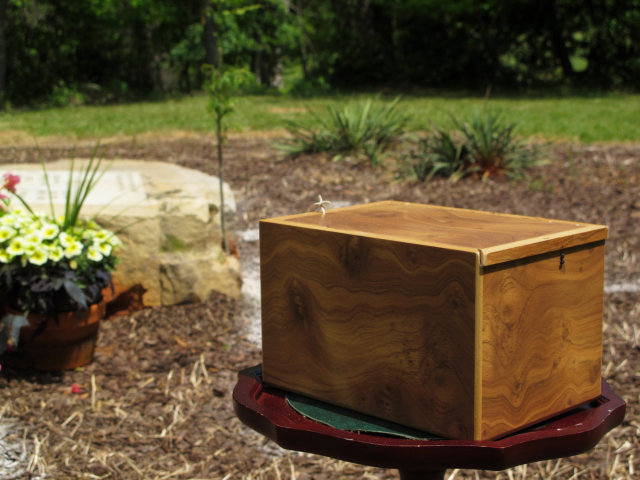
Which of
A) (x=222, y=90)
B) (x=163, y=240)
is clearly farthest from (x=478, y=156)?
(x=163, y=240)

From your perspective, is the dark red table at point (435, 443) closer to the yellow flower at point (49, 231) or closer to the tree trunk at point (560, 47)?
the yellow flower at point (49, 231)

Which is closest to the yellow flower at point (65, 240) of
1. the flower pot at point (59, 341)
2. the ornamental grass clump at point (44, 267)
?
the ornamental grass clump at point (44, 267)

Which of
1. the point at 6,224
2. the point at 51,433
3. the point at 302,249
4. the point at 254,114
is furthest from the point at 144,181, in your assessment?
the point at 254,114

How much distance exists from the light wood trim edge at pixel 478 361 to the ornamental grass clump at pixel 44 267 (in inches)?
99.1

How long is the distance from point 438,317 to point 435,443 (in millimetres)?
239

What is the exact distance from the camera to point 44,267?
3664mm

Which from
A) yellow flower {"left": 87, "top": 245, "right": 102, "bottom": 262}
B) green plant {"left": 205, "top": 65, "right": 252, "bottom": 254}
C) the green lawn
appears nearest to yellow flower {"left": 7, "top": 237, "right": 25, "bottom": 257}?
yellow flower {"left": 87, "top": 245, "right": 102, "bottom": 262}

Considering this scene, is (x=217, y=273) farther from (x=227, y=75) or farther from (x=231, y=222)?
(x=227, y=75)

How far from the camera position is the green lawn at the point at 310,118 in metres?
9.74

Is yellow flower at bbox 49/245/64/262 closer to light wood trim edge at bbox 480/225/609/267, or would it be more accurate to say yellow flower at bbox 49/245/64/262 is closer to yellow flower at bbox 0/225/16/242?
yellow flower at bbox 0/225/16/242

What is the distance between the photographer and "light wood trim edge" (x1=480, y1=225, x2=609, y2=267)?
143cm

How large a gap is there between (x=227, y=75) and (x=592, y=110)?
8776 millimetres

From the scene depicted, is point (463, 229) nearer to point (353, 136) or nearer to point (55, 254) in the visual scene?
point (55, 254)

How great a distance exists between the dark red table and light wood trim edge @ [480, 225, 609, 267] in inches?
13.9
